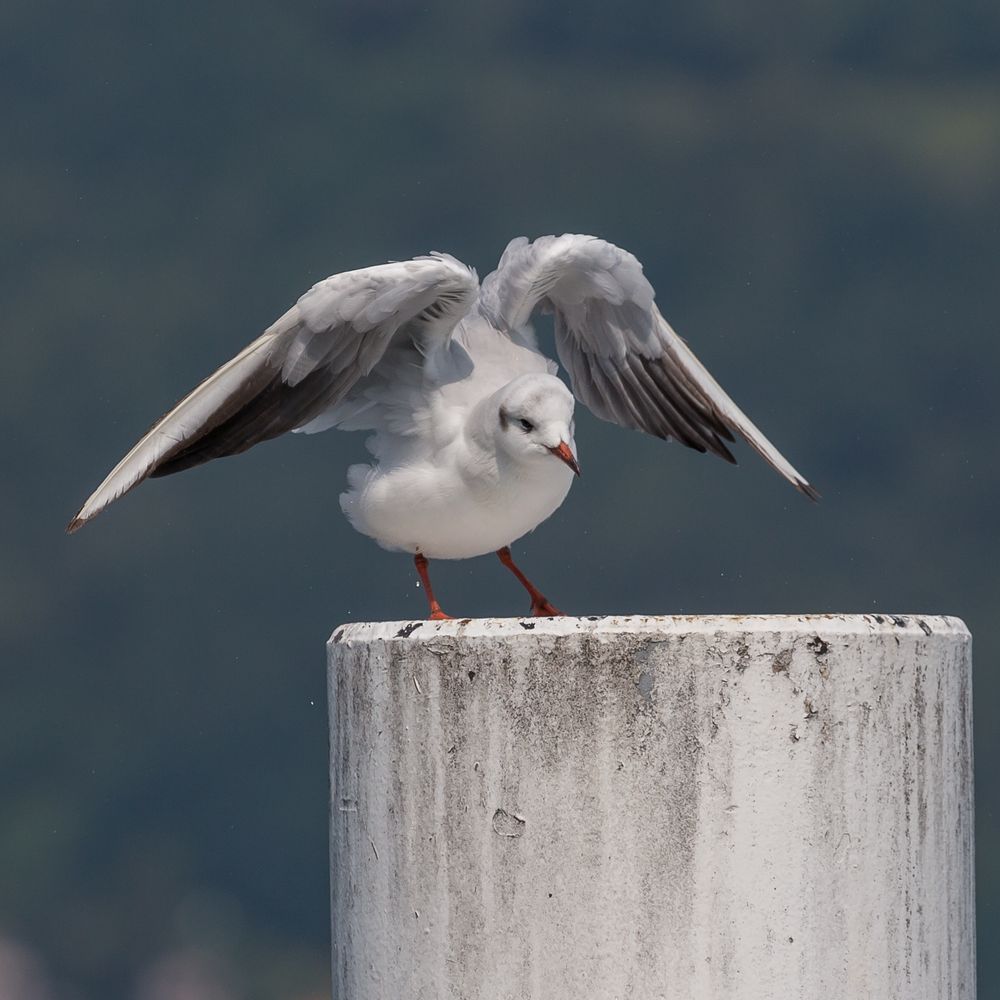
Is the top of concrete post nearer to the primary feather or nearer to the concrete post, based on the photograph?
the concrete post

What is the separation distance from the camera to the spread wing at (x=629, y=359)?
5605 millimetres

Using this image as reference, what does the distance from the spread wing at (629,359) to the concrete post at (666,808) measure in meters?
2.47

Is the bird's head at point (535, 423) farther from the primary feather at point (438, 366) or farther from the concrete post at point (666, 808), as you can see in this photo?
the concrete post at point (666, 808)

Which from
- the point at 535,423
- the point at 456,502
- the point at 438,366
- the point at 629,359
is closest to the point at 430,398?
the point at 438,366

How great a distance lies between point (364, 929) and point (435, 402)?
7.49 ft

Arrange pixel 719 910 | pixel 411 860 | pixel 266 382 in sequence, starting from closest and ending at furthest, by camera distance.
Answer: pixel 719 910 → pixel 411 860 → pixel 266 382

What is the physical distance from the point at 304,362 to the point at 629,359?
143cm

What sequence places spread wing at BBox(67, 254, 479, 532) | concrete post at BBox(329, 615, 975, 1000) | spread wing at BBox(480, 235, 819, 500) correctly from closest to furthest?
concrete post at BBox(329, 615, 975, 1000)
spread wing at BBox(67, 254, 479, 532)
spread wing at BBox(480, 235, 819, 500)

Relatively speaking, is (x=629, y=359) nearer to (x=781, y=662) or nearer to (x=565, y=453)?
(x=565, y=453)

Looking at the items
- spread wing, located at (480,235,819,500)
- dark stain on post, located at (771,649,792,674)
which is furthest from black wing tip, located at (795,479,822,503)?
dark stain on post, located at (771,649,792,674)

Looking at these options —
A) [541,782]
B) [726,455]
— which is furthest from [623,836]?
[726,455]

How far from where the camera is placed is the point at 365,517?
5.32m

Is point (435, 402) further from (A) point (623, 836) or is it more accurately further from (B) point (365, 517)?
(A) point (623, 836)

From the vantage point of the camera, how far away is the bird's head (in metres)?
4.93
